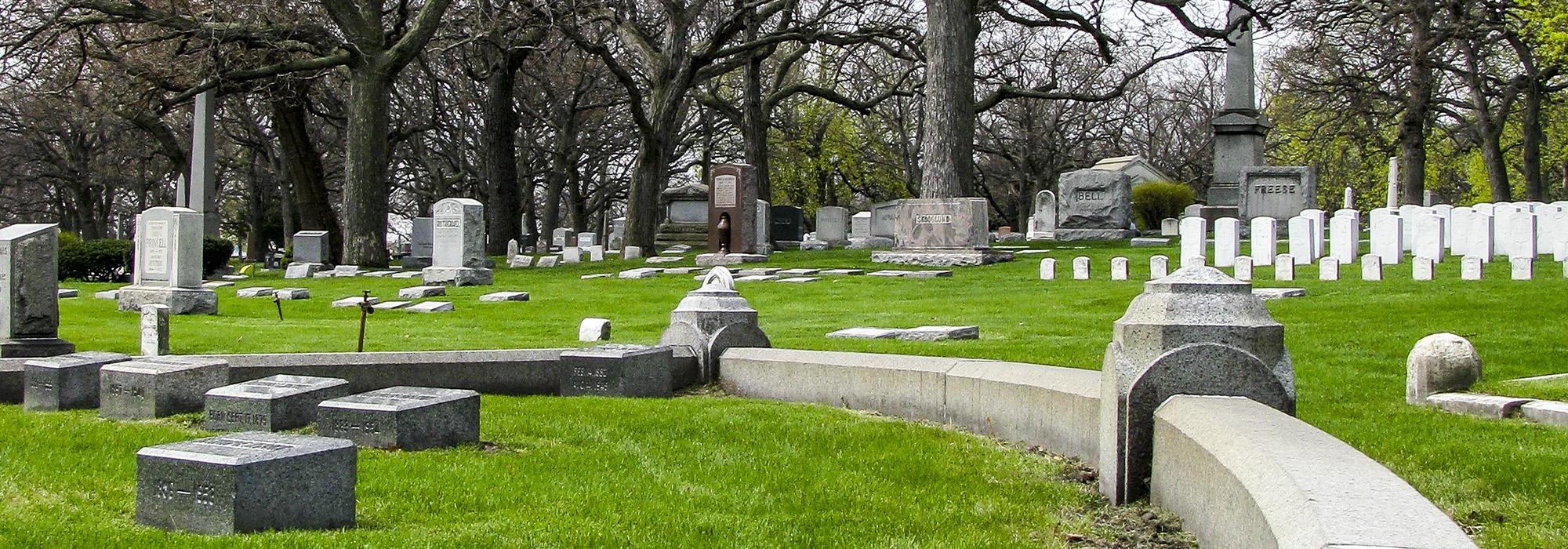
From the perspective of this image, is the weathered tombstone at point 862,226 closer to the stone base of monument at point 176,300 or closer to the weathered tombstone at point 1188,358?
the stone base of monument at point 176,300

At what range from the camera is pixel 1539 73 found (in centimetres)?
3155

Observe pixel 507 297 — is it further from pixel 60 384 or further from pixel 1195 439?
pixel 1195 439

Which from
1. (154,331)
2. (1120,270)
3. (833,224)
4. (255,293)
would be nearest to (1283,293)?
(1120,270)

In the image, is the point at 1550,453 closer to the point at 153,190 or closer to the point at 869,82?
the point at 869,82

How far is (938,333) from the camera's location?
11.1 meters

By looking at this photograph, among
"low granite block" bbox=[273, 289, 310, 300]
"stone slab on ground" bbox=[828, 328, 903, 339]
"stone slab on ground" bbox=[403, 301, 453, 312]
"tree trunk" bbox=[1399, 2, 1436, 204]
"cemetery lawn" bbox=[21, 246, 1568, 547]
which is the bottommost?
"cemetery lawn" bbox=[21, 246, 1568, 547]

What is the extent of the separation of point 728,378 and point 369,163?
63.2ft

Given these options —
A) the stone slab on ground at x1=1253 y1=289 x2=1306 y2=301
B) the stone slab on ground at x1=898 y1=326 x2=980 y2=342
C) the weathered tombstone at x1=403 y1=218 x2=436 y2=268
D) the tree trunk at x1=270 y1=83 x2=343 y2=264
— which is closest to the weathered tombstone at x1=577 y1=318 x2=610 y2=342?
the stone slab on ground at x1=898 y1=326 x2=980 y2=342

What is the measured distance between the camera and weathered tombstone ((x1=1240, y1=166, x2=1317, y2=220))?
31328mm

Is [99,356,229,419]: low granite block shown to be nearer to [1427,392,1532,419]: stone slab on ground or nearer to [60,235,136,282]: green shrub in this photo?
[1427,392,1532,419]: stone slab on ground

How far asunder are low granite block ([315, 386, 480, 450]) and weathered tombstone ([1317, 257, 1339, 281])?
13.5m

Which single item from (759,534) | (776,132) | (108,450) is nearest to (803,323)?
(108,450)

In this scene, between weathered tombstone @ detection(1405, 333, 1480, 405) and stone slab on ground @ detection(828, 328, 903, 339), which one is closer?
weathered tombstone @ detection(1405, 333, 1480, 405)

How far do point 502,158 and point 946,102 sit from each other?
567 inches
